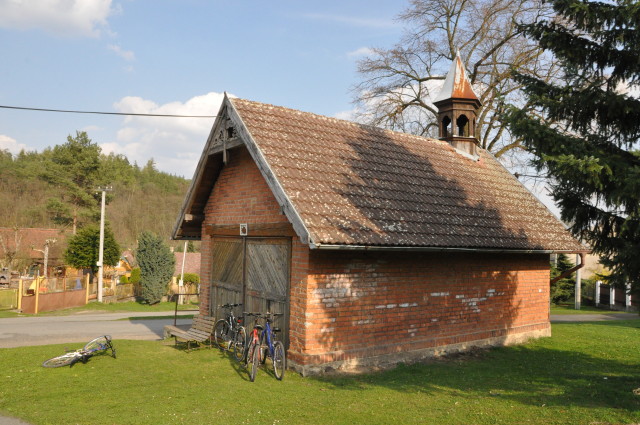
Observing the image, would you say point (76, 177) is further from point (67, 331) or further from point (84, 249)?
point (67, 331)

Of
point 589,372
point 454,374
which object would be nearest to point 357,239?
point 454,374

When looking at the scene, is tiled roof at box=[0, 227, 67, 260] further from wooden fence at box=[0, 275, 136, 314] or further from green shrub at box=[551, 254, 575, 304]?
green shrub at box=[551, 254, 575, 304]

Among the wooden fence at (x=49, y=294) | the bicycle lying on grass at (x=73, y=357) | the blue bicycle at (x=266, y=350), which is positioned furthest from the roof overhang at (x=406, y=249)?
the wooden fence at (x=49, y=294)

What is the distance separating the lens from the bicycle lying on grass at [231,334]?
9.58m

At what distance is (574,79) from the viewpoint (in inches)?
297

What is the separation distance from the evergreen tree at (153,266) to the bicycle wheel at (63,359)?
20.8 meters

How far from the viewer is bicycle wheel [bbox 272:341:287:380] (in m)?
8.20

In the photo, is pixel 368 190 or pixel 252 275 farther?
pixel 252 275

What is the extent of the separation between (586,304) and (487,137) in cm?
1237

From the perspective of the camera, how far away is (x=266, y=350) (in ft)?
29.8

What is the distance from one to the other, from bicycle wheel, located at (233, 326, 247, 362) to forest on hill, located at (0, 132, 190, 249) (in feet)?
92.3

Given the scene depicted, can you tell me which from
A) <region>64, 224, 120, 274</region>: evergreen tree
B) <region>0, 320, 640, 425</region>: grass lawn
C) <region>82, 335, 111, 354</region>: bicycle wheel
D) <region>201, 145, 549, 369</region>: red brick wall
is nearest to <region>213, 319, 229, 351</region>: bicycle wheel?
<region>0, 320, 640, 425</region>: grass lawn

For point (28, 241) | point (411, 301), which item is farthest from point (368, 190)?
point (28, 241)

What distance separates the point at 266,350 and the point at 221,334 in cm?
248
